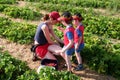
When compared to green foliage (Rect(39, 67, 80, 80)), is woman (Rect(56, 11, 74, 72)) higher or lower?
higher

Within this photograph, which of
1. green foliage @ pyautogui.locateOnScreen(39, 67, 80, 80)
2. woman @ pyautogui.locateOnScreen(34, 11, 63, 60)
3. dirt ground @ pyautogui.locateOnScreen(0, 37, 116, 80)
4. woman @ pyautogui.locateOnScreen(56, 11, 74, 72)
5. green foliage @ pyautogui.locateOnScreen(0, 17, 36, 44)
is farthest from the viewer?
green foliage @ pyautogui.locateOnScreen(0, 17, 36, 44)

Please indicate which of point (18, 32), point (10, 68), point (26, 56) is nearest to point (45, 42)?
point (26, 56)

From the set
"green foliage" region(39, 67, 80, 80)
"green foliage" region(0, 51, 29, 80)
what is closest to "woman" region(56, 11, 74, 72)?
"green foliage" region(39, 67, 80, 80)

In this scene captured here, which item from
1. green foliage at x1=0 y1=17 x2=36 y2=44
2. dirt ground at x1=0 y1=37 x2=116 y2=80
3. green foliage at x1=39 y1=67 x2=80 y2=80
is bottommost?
dirt ground at x1=0 y1=37 x2=116 y2=80

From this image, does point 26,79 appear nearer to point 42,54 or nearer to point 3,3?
point 42,54

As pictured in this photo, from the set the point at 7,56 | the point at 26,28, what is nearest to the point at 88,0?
the point at 26,28

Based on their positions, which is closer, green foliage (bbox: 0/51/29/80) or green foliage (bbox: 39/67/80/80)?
green foliage (bbox: 39/67/80/80)

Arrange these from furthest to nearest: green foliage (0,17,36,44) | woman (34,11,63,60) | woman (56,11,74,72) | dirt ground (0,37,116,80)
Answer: green foliage (0,17,36,44) < woman (34,11,63,60) < dirt ground (0,37,116,80) < woman (56,11,74,72)

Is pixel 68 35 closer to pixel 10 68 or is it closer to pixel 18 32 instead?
pixel 10 68

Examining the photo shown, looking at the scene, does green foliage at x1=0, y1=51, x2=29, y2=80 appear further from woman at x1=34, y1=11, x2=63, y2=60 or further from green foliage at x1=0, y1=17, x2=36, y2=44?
green foliage at x1=0, y1=17, x2=36, y2=44

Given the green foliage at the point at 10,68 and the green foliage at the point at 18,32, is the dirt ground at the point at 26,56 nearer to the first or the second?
the green foliage at the point at 18,32

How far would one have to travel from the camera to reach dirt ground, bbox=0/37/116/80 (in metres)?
7.43

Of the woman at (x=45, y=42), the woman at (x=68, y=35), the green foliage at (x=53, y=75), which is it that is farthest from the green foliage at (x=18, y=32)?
the green foliage at (x=53, y=75)

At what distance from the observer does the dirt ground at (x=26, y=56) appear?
7432 millimetres
